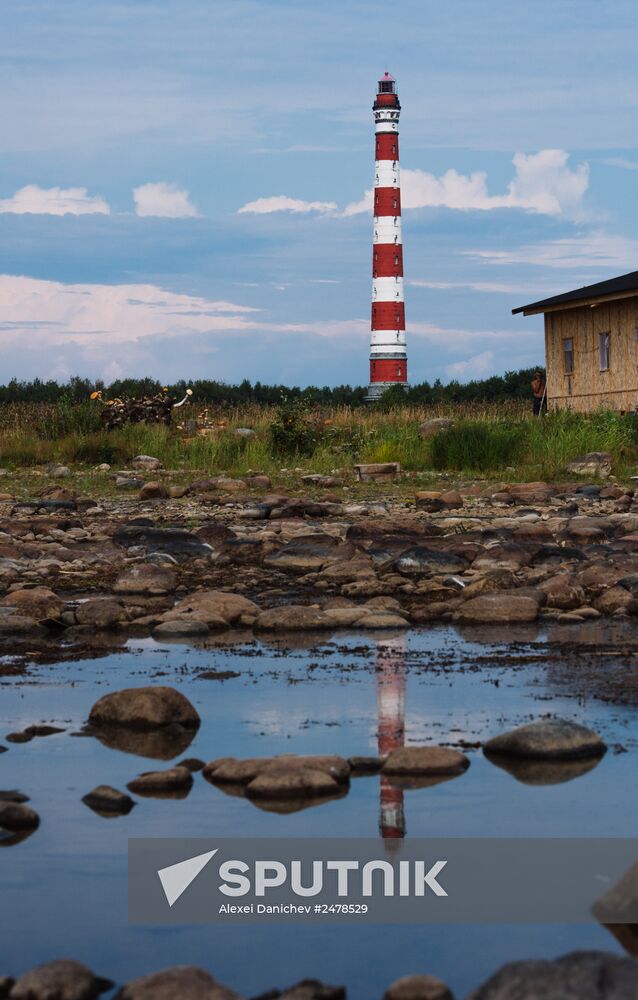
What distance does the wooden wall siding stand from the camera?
27516mm

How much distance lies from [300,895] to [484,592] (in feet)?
16.9

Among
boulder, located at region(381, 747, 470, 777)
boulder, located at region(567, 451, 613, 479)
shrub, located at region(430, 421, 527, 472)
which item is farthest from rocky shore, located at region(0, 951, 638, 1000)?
shrub, located at region(430, 421, 527, 472)

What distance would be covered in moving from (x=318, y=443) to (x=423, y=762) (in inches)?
670

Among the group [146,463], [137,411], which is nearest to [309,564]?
[146,463]

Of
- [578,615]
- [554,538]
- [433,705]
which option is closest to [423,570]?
[578,615]

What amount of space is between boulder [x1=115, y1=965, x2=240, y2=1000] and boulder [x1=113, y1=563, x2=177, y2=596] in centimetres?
612

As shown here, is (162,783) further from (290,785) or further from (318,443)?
(318,443)

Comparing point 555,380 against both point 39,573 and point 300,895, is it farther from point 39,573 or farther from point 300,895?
point 300,895

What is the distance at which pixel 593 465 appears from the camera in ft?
60.1

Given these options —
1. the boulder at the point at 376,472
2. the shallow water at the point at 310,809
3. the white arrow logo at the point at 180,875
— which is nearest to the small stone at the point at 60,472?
the boulder at the point at 376,472

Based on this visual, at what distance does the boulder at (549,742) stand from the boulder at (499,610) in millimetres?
2880

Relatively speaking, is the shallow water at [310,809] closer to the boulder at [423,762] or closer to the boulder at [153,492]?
the boulder at [423,762]

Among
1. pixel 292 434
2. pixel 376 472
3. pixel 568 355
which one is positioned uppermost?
pixel 568 355

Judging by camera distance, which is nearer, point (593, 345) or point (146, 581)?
point (146, 581)
